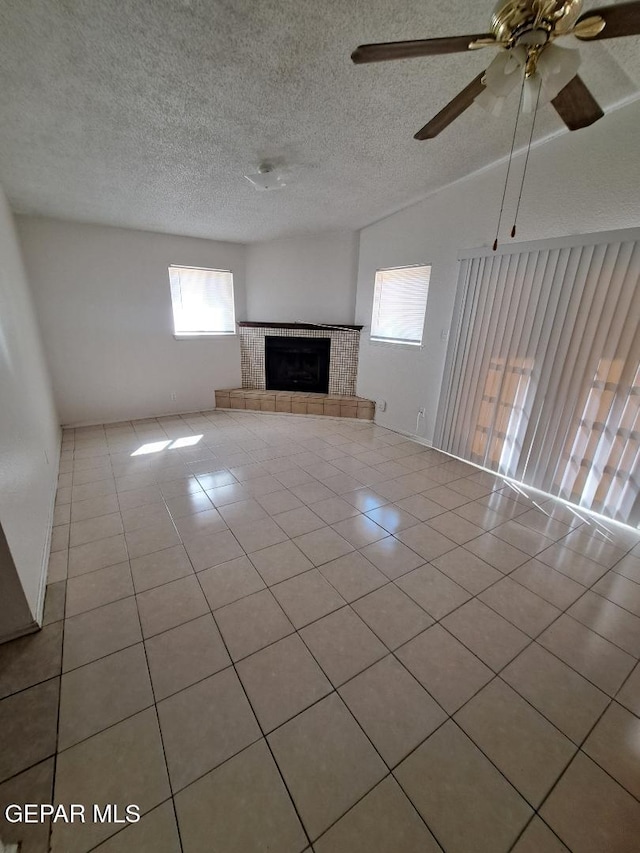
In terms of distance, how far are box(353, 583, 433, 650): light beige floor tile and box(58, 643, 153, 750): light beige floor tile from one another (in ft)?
3.27

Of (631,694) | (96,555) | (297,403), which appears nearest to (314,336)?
(297,403)

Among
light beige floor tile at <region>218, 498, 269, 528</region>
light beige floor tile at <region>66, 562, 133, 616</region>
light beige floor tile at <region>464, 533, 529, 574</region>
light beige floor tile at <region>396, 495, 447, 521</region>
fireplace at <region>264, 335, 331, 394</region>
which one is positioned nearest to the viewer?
light beige floor tile at <region>66, 562, 133, 616</region>

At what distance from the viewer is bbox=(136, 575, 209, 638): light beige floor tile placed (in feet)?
5.23

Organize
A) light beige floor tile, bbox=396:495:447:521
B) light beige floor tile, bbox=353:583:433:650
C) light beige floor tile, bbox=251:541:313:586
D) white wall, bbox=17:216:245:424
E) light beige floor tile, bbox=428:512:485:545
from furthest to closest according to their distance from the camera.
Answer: white wall, bbox=17:216:245:424, light beige floor tile, bbox=396:495:447:521, light beige floor tile, bbox=428:512:485:545, light beige floor tile, bbox=251:541:313:586, light beige floor tile, bbox=353:583:433:650

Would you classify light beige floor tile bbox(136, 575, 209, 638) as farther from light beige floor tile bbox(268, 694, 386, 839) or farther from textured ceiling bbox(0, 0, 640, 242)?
textured ceiling bbox(0, 0, 640, 242)

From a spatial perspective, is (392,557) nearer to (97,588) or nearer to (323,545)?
(323,545)

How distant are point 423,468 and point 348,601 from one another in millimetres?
1866

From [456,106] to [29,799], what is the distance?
290cm

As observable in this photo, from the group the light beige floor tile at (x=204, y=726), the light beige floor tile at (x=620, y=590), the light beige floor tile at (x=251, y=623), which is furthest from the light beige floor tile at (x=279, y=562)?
the light beige floor tile at (x=620, y=590)

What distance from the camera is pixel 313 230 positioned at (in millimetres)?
4375

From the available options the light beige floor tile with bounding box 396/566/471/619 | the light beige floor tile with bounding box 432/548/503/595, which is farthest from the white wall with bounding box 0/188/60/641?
the light beige floor tile with bounding box 432/548/503/595

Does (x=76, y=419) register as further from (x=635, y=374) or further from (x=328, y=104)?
(x=635, y=374)

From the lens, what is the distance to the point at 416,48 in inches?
43.2

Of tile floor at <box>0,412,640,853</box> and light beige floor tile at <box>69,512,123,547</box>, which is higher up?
tile floor at <box>0,412,640,853</box>
